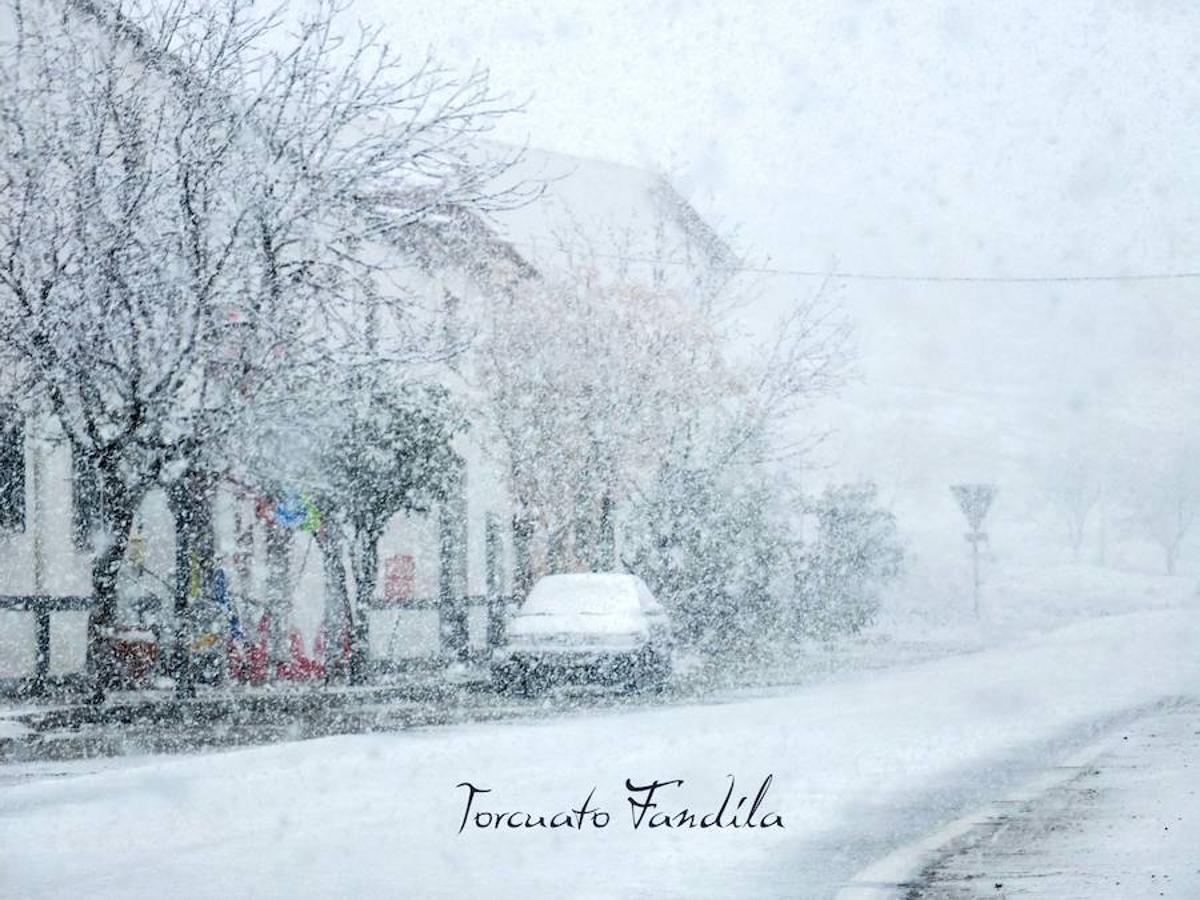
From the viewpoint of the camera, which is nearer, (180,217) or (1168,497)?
(180,217)

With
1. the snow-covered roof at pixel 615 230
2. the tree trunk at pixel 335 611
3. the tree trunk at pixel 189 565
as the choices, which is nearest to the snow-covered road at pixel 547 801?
the tree trunk at pixel 189 565

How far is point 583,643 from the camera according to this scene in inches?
833

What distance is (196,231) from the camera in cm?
1745

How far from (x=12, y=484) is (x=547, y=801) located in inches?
542

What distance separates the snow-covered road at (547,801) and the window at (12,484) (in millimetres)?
8420

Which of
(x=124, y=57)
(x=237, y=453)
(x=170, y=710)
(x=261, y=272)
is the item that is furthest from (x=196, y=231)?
(x=124, y=57)

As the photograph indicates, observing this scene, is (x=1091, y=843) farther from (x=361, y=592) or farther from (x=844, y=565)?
(x=844, y=565)

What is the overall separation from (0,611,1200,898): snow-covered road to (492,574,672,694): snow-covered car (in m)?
3.04

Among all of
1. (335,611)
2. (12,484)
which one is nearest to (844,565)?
(335,611)

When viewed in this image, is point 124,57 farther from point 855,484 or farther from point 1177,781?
point 855,484

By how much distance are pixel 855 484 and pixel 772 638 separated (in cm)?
523

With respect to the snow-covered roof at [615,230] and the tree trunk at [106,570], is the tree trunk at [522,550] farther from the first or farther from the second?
the tree trunk at [106,570]

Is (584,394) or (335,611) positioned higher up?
(584,394)

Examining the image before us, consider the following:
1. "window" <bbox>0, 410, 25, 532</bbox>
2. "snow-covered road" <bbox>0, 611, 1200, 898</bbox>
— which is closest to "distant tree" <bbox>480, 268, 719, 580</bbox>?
"window" <bbox>0, 410, 25, 532</bbox>
